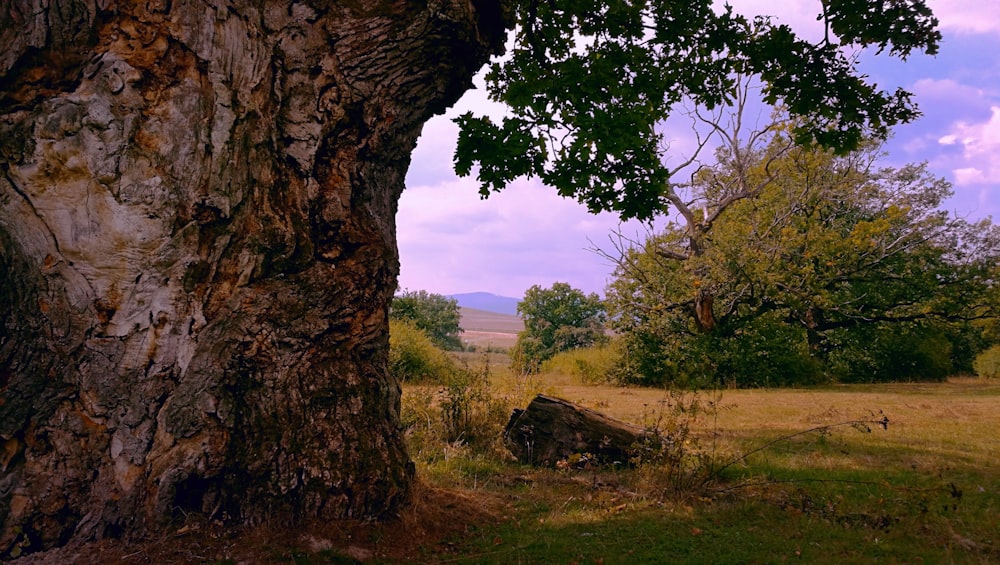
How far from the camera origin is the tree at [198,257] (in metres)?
3.75

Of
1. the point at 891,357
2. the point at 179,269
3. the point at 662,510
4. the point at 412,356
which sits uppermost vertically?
the point at 179,269

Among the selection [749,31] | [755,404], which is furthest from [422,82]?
[755,404]

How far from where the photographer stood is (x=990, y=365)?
2372 cm

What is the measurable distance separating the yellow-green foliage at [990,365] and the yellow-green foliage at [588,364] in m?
14.4

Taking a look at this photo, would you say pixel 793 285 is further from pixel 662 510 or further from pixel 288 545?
pixel 288 545

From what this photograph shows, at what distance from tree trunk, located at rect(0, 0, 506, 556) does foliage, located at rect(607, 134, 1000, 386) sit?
17.8 metres

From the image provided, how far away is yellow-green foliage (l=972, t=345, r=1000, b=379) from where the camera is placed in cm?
2355

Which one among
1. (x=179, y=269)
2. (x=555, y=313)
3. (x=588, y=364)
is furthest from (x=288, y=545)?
(x=555, y=313)

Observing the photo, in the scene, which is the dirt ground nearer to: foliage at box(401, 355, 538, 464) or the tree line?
foliage at box(401, 355, 538, 464)

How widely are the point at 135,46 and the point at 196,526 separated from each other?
3.09 m

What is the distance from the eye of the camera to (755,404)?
14602mm

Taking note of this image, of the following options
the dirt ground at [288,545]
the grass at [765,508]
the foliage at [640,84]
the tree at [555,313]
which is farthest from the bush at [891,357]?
the dirt ground at [288,545]

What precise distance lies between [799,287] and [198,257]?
21.3 m

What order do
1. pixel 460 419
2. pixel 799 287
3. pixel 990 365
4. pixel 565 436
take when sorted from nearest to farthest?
pixel 565 436 → pixel 460 419 → pixel 799 287 → pixel 990 365
